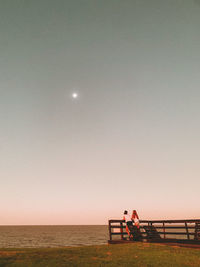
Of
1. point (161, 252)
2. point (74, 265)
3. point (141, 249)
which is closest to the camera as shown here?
point (74, 265)

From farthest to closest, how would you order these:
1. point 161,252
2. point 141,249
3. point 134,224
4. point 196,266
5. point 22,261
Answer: point 134,224, point 141,249, point 161,252, point 22,261, point 196,266

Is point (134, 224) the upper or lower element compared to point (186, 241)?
upper

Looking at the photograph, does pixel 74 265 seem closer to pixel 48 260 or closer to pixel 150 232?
pixel 48 260

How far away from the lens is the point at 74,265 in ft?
23.1

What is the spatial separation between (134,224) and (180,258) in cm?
534

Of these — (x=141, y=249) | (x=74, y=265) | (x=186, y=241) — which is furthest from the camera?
(x=186, y=241)

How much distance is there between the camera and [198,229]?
11477 mm

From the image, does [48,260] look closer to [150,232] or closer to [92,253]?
[92,253]

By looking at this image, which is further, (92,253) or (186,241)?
(186,241)

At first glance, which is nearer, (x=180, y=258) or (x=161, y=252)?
(x=180, y=258)

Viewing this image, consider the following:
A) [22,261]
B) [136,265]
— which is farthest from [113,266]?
[22,261]

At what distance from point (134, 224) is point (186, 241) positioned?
135 inches

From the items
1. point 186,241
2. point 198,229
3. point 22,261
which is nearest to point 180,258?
point 186,241

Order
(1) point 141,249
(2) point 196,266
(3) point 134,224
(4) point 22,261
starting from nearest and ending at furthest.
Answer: (2) point 196,266 < (4) point 22,261 < (1) point 141,249 < (3) point 134,224
